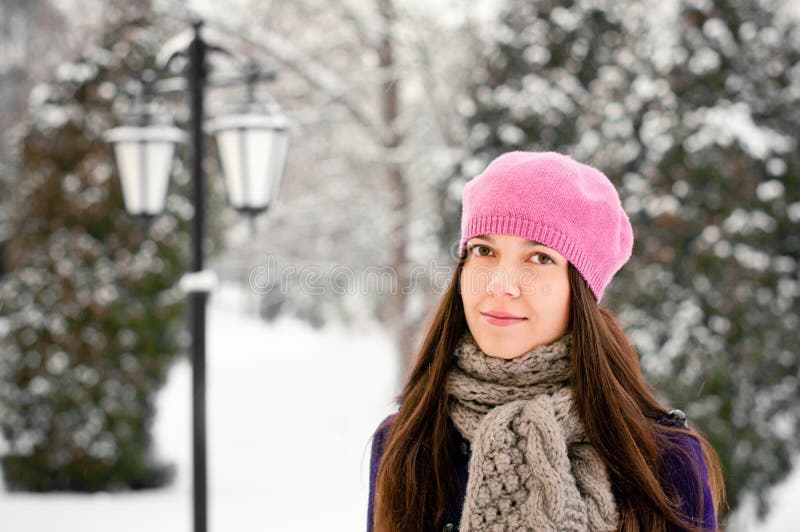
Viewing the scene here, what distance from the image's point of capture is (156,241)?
6.83 meters

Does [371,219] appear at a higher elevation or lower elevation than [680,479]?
higher

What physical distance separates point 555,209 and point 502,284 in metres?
0.18

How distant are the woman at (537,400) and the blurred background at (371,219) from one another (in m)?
2.55

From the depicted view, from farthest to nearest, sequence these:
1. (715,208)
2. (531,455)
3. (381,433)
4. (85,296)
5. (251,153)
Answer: (85,296) → (715,208) → (251,153) → (381,433) → (531,455)

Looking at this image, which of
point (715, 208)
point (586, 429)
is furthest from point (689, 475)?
point (715, 208)

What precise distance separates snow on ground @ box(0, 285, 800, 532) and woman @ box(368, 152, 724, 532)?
194 mm

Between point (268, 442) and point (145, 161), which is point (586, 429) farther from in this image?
point (268, 442)

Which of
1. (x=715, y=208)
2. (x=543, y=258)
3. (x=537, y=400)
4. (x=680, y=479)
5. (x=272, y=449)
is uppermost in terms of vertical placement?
(x=715, y=208)

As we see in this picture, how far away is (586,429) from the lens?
4.97ft

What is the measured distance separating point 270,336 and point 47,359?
11269 millimetres

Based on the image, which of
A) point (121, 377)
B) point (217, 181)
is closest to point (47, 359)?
point (121, 377)

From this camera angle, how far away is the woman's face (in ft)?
5.08

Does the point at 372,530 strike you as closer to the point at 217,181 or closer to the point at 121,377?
the point at 121,377

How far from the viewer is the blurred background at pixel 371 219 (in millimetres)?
5242
